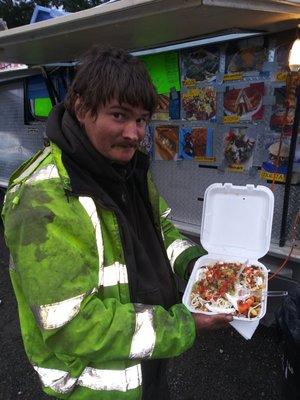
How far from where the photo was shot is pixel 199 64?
2984 mm

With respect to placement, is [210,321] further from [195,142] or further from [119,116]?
[195,142]

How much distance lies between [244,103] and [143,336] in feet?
6.83

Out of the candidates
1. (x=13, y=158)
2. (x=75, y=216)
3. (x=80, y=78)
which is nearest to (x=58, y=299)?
(x=75, y=216)

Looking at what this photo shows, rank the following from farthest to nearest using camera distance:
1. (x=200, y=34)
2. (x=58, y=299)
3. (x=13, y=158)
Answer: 1. (x=13, y=158)
2. (x=200, y=34)
3. (x=58, y=299)

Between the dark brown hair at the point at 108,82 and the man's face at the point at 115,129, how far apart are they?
25mm

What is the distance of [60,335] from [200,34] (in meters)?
2.15

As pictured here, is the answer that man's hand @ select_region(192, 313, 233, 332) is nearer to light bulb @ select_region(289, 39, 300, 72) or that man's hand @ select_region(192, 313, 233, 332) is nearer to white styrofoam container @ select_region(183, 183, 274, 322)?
white styrofoam container @ select_region(183, 183, 274, 322)

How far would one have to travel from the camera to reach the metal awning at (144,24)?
1785 millimetres

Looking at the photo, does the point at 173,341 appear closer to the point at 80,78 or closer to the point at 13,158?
the point at 80,78

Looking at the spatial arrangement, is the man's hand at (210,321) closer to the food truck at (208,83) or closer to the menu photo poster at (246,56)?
the food truck at (208,83)

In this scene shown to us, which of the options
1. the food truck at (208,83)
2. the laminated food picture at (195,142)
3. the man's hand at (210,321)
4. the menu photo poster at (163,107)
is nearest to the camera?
the man's hand at (210,321)

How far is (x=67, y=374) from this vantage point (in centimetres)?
140

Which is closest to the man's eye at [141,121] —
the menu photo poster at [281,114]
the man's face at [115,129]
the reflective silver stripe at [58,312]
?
the man's face at [115,129]

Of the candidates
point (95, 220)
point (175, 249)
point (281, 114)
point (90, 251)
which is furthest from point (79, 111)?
point (281, 114)
